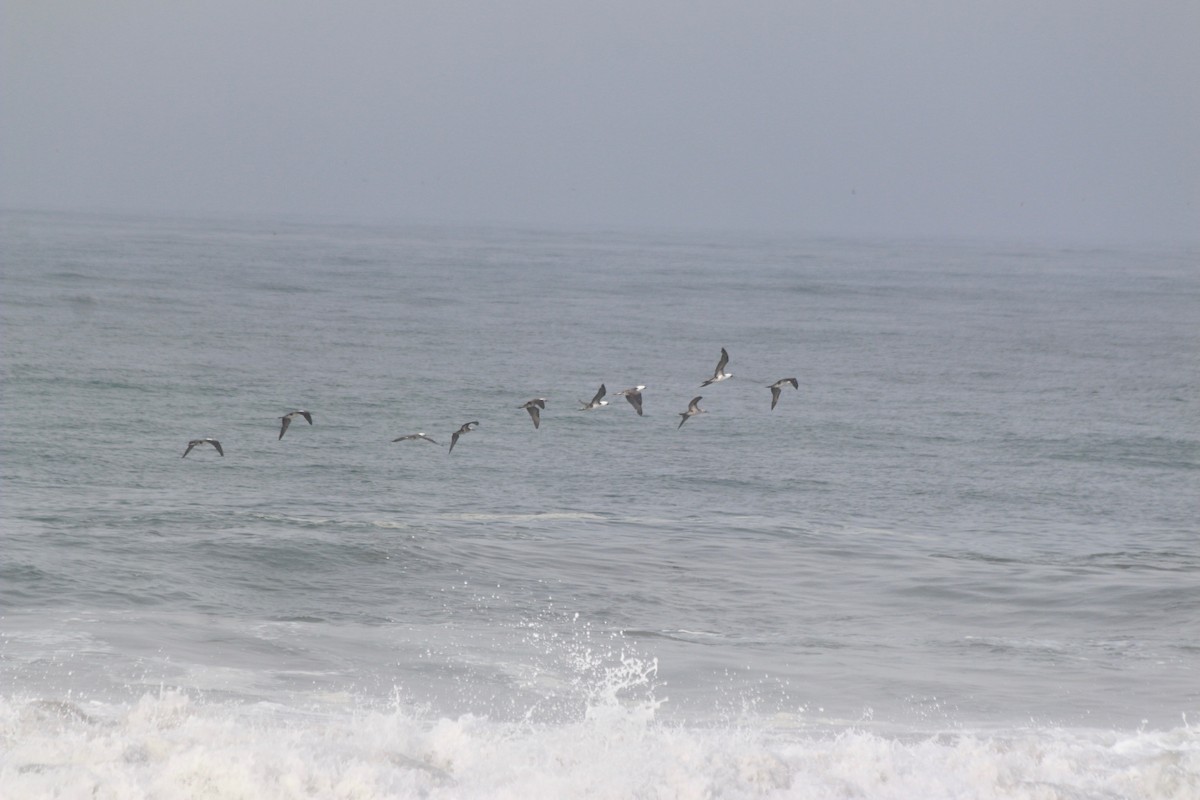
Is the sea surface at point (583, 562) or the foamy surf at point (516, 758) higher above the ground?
the foamy surf at point (516, 758)

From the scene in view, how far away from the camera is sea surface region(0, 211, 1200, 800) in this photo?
44.9ft

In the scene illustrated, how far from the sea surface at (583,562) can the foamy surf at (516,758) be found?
0.16ft

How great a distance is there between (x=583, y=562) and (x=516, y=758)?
10884 millimetres

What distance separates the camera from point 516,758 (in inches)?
539

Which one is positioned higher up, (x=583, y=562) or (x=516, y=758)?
(x=516, y=758)

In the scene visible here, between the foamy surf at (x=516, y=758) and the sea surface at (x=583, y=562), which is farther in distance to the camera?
the sea surface at (x=583, y=562)

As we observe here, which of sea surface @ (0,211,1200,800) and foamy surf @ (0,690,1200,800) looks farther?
sea surface @ (0,211,1200,800)

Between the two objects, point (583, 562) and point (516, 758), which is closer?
point (516, 758)

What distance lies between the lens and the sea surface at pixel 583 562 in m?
13.7

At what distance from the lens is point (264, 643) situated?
18.4 metres

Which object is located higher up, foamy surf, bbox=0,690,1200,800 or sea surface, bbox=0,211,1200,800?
foamy surf, bbox=0,690,1200,800

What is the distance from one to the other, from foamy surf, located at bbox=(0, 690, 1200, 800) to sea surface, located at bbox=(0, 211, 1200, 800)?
0.05 m

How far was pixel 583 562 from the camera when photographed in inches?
966

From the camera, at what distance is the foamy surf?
12.5 m
